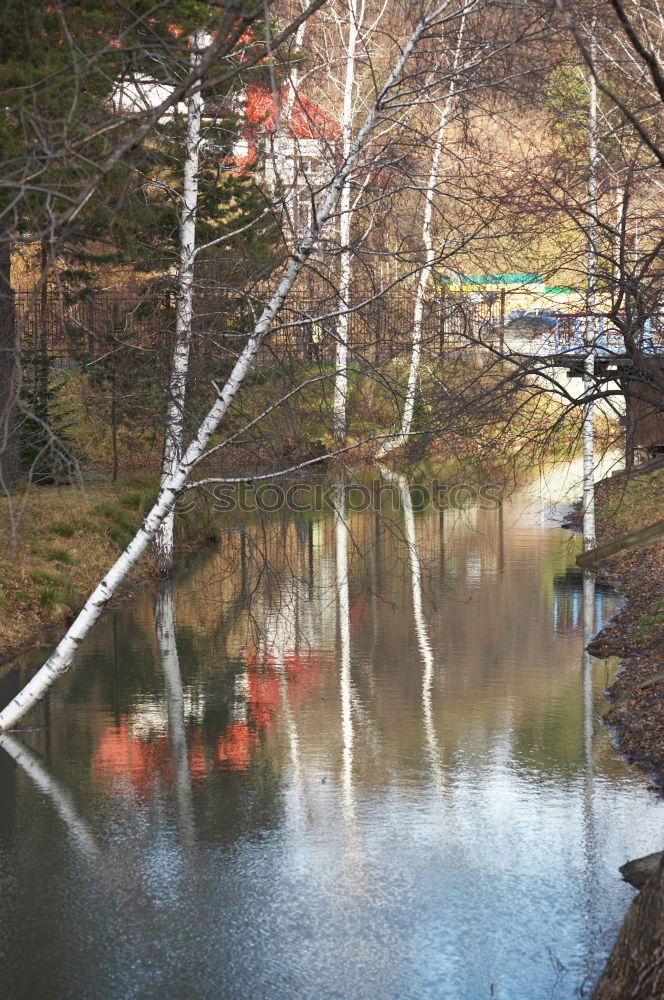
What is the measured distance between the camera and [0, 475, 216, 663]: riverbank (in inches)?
610

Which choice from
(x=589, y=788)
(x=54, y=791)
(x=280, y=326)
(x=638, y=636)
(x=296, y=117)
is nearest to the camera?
(x=280, y=326)

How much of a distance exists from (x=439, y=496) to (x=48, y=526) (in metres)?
14.9

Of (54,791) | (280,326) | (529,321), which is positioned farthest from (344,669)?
(280,326)

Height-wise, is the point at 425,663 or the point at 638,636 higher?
the point at 638,636

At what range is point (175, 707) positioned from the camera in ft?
42.3

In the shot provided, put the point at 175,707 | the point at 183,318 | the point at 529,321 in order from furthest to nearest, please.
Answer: the point at 529,321
the point at 175,707
the point at 183,318

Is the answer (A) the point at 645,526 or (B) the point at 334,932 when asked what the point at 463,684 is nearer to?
(B) the point at 334,932

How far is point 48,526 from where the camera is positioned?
715 inches

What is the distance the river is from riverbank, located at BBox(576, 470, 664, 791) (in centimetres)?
27

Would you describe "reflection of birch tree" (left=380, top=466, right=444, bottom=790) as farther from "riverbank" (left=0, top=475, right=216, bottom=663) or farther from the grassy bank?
"riverbank" (left=0, top=475, right=216, bottom=663)

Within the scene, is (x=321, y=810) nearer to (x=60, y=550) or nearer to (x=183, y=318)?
(x=183, y=318)

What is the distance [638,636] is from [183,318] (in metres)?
6.75

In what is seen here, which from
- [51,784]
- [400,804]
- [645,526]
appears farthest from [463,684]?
[645,526]

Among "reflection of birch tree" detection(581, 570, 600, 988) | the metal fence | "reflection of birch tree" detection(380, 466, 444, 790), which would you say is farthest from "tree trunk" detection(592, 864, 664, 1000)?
"reflection of birch tree" detection(380, 466, 444, 790)
